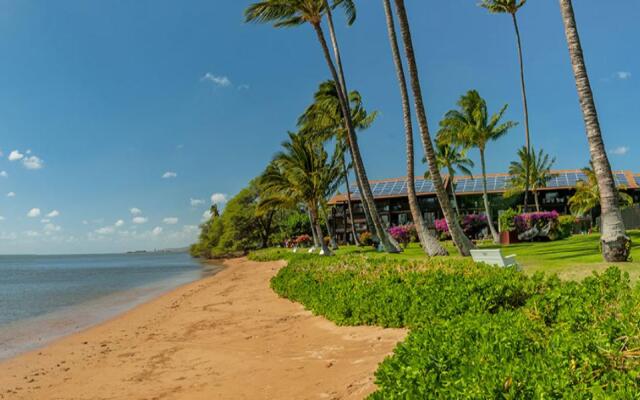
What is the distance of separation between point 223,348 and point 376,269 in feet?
13.6

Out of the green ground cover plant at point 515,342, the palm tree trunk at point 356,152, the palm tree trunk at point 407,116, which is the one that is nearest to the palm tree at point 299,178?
the palm tree trunk at point 356,152

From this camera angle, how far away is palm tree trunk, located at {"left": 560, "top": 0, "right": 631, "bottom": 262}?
10.0 metres

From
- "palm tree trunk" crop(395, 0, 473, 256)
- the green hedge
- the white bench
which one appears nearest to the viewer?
the green hedge

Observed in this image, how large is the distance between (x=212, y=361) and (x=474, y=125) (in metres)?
32.1

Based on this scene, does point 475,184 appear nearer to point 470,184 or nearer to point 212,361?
point 470,184

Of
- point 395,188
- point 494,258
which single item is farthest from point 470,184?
point 494,258

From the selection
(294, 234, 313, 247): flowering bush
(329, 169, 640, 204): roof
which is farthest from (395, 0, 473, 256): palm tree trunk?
(294, 234, 313, 247): flowering bush

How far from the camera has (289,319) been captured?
34.8 feet

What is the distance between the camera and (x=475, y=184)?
50.9 meters

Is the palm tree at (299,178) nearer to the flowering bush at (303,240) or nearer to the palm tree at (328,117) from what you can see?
the palm tree at (328,117)

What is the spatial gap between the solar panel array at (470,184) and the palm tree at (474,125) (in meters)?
12.9

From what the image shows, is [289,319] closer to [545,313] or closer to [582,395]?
[545,313]

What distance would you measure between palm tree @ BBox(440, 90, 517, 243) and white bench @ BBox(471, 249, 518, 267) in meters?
24.3

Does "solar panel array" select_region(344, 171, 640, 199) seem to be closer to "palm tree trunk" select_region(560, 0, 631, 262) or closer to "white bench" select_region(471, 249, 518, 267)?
"palm tree trunk" select_region(560, 0, 631, 262)
